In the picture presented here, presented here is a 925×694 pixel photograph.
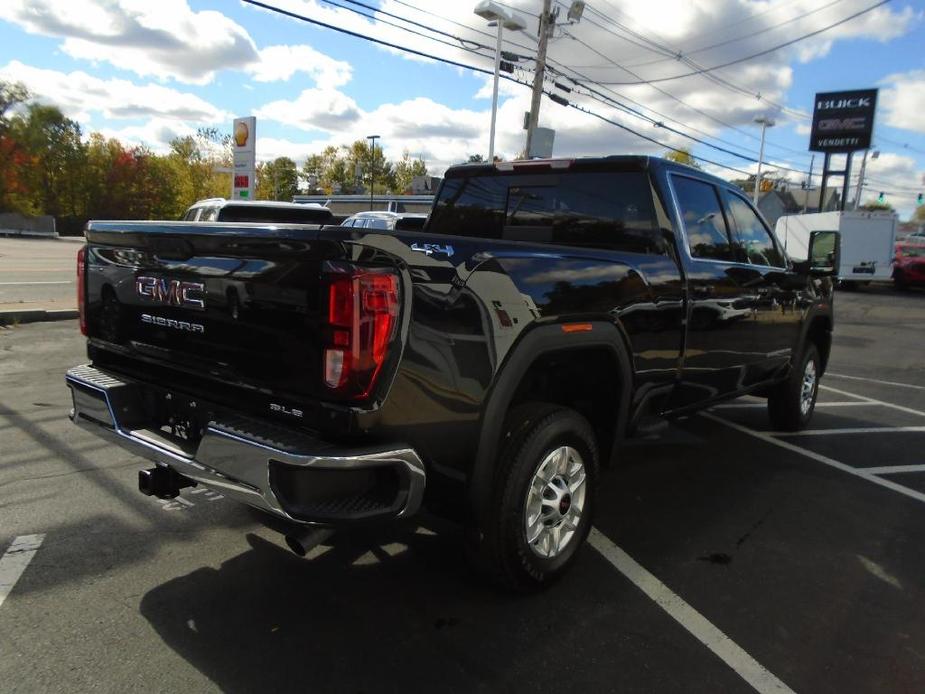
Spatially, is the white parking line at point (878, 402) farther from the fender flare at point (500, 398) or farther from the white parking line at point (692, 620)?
the fender flare at point (500, 398)

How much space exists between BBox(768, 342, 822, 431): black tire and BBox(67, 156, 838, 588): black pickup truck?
1871 mm

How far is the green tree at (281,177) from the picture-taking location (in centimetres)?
8588

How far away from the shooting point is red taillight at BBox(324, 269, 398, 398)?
2238mm

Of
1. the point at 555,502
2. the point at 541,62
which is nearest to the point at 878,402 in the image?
the point at 555,502

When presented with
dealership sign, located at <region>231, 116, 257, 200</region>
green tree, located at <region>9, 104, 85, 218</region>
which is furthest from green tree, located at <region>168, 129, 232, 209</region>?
dealership sign, located at <region>231, 116, 257, 200</region>

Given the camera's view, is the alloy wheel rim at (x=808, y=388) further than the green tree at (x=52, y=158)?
No

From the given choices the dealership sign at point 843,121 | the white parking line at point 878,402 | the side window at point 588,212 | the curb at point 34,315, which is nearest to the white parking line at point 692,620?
the side window at point 588,212

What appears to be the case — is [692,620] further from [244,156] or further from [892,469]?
[244,156]

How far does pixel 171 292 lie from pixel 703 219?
123 inches

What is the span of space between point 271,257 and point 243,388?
21.5 inches

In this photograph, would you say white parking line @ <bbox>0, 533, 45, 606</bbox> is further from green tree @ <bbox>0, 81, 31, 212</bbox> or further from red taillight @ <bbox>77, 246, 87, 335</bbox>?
green tree @ <bbox>0, 81, 31, 212</bbox>

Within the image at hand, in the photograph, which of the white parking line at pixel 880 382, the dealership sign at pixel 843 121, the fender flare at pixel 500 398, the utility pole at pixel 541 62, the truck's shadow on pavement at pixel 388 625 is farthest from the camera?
the dealership sign at pixel 843 121

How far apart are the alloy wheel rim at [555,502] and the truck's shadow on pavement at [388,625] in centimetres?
25

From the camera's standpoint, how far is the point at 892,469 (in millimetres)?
5152
